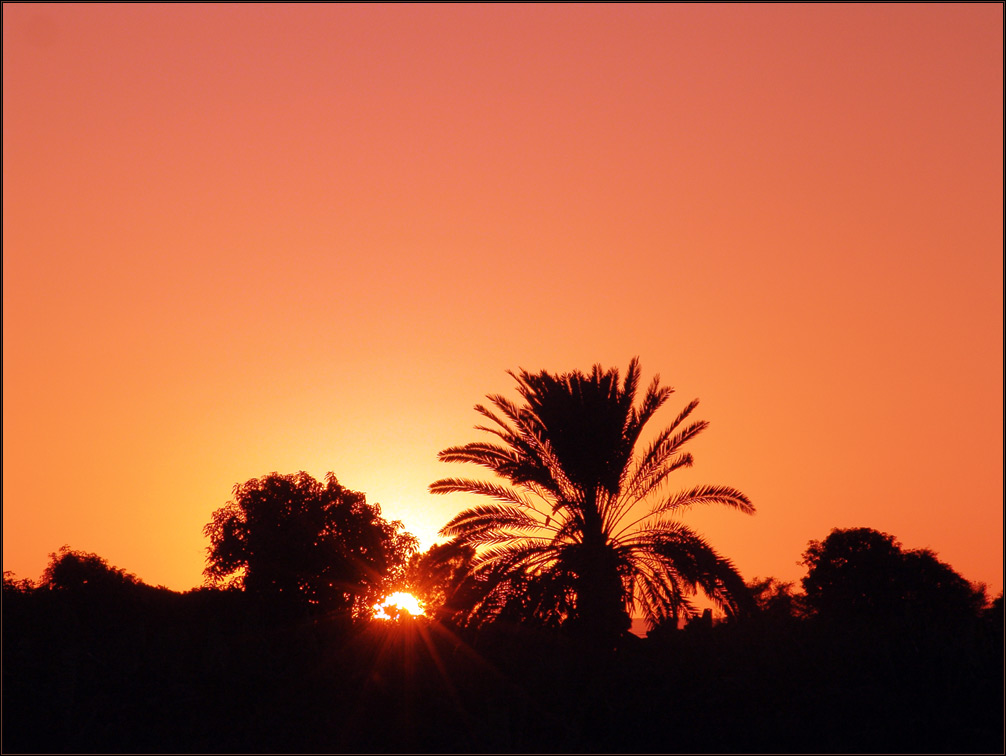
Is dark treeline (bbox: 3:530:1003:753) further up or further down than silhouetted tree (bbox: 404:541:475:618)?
further down

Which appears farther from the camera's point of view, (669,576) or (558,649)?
(669,576)

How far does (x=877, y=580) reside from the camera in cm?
3597

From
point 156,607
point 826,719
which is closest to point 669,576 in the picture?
point 826,719

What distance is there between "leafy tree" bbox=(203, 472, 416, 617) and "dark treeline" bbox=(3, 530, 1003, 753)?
17.4 metres

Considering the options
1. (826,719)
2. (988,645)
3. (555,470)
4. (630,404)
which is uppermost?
(630,404)

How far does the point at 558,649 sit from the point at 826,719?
17.1 feet

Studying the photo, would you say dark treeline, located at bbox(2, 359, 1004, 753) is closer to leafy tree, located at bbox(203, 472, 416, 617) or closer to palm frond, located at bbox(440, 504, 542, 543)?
palm frond, located at bbox(440, 504, 542, 543)

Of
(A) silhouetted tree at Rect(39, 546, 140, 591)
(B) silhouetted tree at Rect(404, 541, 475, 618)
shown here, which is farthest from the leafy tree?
(B) silhouetted tree at Rect(404, 541, 475, 618)

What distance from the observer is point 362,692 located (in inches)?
703

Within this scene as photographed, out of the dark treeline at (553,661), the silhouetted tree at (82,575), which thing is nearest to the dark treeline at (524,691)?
the dark treeline at (553,661)

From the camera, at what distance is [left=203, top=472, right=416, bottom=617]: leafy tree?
37.8 meters

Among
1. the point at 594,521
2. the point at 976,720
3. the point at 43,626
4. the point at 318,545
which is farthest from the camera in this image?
the point at 318,545

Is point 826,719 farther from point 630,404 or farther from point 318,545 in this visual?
point 318,545

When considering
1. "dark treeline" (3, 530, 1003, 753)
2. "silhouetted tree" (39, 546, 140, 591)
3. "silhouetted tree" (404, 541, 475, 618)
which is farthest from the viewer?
"silhouetted tree" (39, 546, 140, 591)
